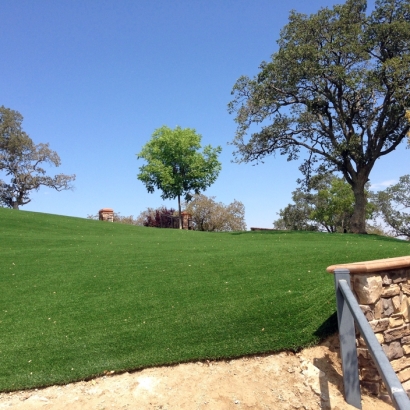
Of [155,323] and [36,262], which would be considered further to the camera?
[36,262]

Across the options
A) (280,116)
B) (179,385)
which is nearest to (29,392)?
(179,385)

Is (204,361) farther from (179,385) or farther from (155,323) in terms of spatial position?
(155,323)

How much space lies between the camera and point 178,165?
3288 centimetres

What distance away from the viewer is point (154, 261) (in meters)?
8.90

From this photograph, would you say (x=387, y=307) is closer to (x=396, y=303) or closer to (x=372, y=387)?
(x=396, y=303)

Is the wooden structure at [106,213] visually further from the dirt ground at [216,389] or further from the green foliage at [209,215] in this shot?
the dirt ground at [216,389]

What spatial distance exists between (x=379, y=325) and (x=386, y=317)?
132 millimetres

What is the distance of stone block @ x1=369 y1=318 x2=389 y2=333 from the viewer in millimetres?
3928

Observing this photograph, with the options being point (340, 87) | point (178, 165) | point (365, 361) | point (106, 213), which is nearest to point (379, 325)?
point (365, 361)

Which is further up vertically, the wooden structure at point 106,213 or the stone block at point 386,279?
the wooden structure at point 106,213

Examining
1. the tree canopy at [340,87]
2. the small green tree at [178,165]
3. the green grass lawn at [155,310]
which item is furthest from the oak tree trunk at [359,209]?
the small green tree at [178,165]

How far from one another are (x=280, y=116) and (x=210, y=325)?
17.1m

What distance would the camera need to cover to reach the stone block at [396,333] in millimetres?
4035

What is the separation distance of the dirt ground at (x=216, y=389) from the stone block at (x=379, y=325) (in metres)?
0.58
